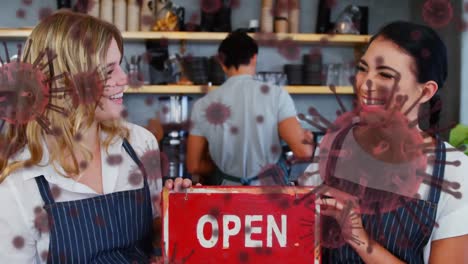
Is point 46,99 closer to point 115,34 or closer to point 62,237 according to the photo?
point 115,34

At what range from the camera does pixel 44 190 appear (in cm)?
62

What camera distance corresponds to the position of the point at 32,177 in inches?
24.4

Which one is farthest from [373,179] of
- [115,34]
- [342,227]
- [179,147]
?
[179,147]

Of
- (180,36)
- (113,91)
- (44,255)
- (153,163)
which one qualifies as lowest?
(44,255)

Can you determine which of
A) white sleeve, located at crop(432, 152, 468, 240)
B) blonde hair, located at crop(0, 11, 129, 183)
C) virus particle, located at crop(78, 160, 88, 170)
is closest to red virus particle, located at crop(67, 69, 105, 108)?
blonde hair, located at crop(0, 11, 129, 183)

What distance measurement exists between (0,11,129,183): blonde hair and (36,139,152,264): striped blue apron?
0.14ft

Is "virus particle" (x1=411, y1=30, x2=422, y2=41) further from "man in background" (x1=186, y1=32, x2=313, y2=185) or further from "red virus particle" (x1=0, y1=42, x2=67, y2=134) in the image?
"man in background" (x1=186, y1=32, x2=313, y2=185)

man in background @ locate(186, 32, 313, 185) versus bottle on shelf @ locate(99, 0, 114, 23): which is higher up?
bottle on shelf @ locate(99, 0, 114, 23)

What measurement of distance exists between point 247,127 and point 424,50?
707mm

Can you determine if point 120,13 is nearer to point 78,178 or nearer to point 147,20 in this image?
point 147,20

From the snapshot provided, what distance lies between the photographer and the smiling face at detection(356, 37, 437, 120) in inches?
12.4

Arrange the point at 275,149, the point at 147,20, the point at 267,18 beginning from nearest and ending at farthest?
the point at 275,149
the point at 147,20
the point at 267,18

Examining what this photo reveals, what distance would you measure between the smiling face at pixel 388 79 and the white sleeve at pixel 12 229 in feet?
1.41

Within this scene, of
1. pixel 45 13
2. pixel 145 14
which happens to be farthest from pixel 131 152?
pixel 145 14
